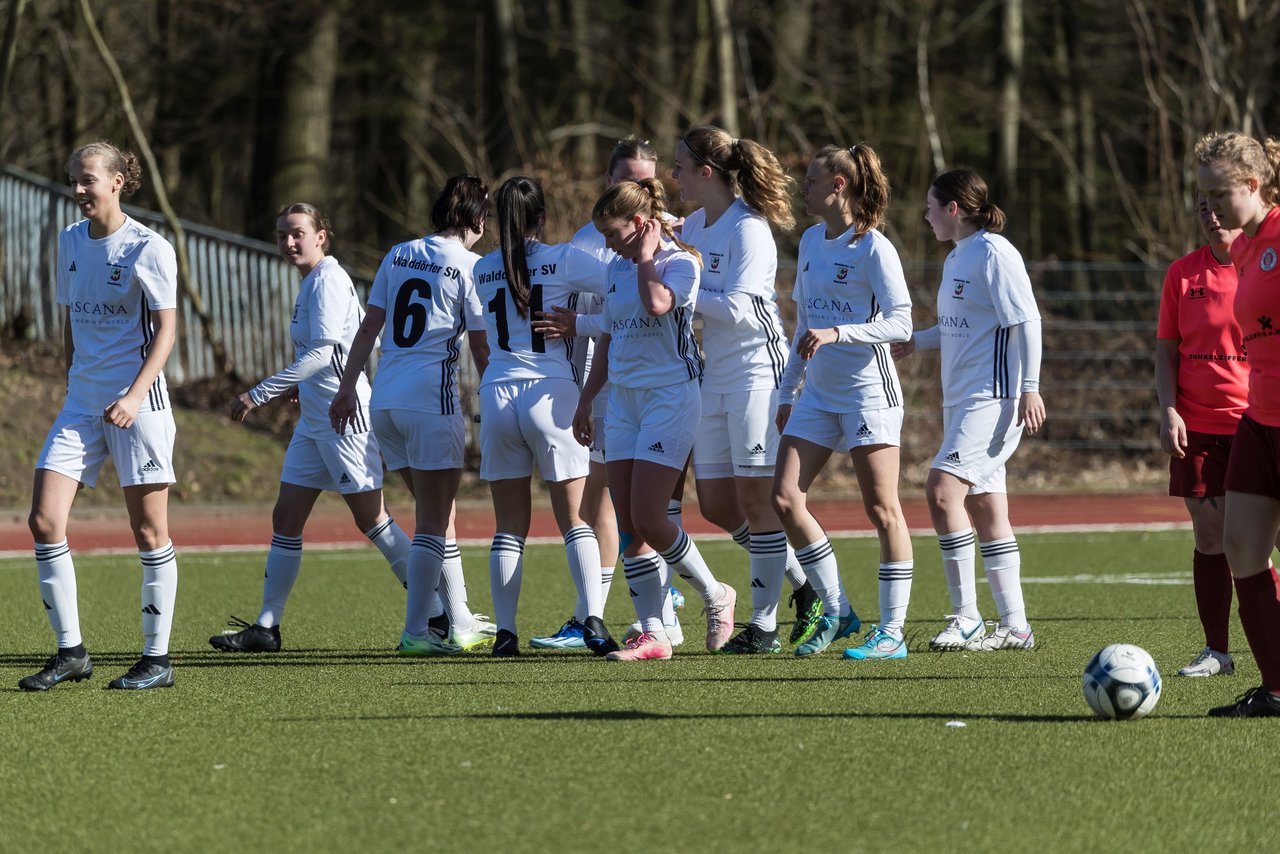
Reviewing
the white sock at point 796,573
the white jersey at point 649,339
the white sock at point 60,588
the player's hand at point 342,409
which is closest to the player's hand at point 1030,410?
the white sock at point 796,573

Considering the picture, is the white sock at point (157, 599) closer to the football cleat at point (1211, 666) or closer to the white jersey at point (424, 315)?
the white jersey at point (424, 315)

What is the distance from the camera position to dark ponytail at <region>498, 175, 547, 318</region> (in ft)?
25.0

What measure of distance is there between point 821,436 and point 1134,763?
2673mm

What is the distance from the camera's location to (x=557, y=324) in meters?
7.58

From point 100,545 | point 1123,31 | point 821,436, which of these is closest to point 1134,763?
point 821,436

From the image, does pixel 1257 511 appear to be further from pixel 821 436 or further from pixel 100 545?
pixel 100 545

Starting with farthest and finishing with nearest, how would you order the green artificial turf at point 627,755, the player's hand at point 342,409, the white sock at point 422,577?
the white sock at point 422,577 < the player's hand at point 342,409 < the green artificial turf at point 627,755

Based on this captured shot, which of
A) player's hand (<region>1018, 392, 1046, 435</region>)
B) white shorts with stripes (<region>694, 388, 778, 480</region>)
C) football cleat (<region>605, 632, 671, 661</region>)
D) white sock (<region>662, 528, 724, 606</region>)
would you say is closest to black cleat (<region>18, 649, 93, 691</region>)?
football cleat (<region>605, 632, 671, 661</region>)

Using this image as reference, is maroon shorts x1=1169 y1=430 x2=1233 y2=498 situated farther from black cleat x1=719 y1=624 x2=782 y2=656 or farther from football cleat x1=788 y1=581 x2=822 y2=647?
black cleat x1=719 y1=624 x2=782 y2=656

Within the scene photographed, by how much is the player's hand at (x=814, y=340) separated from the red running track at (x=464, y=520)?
7784mm

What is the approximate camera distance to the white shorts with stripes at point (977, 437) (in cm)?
769

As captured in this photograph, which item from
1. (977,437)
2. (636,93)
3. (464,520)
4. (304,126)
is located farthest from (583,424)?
(636,93)

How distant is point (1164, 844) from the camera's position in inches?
172

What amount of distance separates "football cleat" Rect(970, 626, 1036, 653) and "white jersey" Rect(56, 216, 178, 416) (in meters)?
3.80
